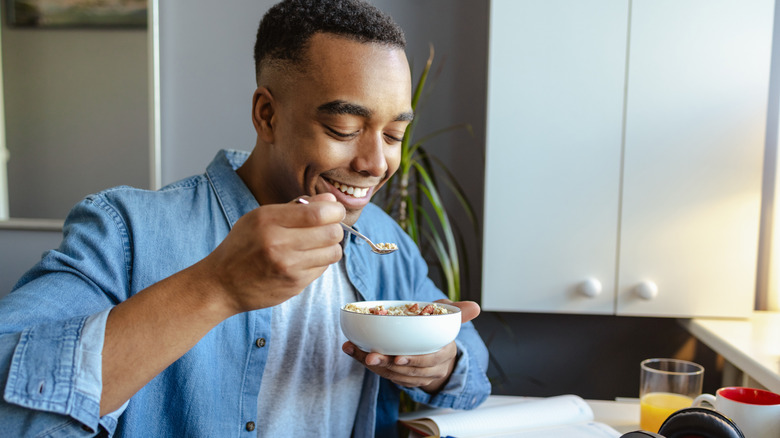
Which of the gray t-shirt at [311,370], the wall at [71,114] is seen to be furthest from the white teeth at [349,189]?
the wall at [71,114]

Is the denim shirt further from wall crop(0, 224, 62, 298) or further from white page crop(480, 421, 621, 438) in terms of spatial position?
wall crop(0, 224, 62, 298)

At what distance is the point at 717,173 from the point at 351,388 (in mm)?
1050

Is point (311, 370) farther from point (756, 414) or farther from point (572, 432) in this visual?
point (756, 414)

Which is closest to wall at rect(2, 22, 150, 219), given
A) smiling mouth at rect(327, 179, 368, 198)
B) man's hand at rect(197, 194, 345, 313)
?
smiling mouth at rect(327, 179, 368, 198)

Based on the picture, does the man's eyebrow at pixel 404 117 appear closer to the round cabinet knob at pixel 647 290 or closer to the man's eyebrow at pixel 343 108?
the man's eyebrow at pixel 343 108

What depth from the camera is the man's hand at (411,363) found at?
0.89m

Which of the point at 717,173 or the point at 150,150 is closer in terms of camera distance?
the point at 717,173

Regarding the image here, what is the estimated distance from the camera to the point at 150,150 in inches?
77.7

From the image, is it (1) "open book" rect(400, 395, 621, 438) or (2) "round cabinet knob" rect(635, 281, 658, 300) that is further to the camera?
(2) "round cabinet knob" rect(635, 281, 658, 300)

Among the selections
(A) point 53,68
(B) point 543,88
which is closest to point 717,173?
(B) point 543,88

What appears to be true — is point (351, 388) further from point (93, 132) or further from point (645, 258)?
point (93, 132)

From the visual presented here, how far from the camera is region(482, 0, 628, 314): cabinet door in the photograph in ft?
5.05

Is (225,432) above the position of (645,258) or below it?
below

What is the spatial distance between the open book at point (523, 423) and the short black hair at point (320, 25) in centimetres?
63
